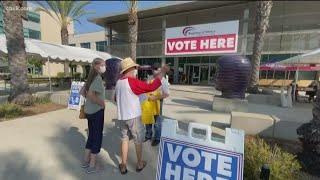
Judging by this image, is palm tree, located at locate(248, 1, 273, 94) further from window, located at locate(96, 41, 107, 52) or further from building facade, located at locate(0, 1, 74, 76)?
building facade, located at locate(0, 1, 74, 76)

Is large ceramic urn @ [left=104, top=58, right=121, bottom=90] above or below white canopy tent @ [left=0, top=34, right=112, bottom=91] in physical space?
below

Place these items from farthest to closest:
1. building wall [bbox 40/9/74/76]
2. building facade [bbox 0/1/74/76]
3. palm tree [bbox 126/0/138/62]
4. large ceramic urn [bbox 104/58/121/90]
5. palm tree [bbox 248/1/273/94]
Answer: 1. building wall [bbox 40/9/74/76]
2. building facade [bbox 0/1/74/76]
3. palm tree [bbox 126/0/138/62]
4. palm tree [bbox 248/1/273/94]
5. large ceramic urn [bbox 104/58/121/90]

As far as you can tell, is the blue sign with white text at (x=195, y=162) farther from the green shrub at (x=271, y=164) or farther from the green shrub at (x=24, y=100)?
the green shrub at (x=24, y=100)

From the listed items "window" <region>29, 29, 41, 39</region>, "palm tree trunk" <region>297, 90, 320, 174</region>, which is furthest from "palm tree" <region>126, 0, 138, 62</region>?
"window" <region>29, 29, 41, 39</region>

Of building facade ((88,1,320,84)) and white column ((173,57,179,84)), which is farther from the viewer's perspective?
white column ((173,57,179,84))

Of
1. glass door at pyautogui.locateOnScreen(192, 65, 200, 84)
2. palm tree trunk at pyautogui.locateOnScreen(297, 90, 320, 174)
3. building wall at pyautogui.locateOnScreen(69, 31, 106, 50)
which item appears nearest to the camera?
palm tree trunk at pyautogui.locateOnScreen(297, 90, 320, 174)

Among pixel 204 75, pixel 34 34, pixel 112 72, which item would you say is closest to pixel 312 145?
pixel 112 72

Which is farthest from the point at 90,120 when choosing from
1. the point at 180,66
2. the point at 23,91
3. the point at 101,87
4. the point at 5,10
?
the point at 180,66

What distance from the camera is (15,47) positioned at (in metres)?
7.29

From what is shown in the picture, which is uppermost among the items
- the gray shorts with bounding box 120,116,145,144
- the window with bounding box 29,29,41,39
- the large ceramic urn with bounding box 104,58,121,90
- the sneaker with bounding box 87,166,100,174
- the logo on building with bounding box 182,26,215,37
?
the window with bounding box 29,29,41,39

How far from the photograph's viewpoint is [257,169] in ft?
9.10

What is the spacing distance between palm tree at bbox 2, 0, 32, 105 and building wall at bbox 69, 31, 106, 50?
27.0 metres

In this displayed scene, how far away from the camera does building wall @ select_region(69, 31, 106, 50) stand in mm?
34519

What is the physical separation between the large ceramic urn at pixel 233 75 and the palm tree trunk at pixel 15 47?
22.3ft
